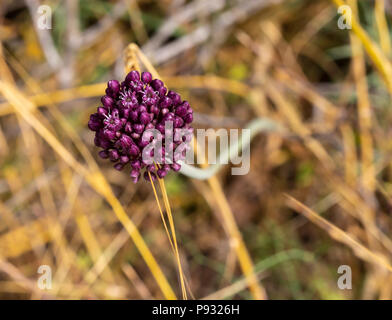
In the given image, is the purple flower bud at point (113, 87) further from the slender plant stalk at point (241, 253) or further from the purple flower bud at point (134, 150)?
the slender plant stalk at point (241, 253)

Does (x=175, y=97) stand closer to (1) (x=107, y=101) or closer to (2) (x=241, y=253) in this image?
(1) (x=107, y=101)

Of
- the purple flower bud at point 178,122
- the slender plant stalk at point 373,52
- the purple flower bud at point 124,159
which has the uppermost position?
the slender plant stalk at point 373,52

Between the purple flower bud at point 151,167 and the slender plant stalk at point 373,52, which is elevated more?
the slender plant stalk at point 373,52

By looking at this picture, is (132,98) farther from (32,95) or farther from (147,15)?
(147,15)

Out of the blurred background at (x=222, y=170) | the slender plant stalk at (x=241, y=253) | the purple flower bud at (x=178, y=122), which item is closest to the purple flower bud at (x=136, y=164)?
the purple flower bud at (x=178, y=122)

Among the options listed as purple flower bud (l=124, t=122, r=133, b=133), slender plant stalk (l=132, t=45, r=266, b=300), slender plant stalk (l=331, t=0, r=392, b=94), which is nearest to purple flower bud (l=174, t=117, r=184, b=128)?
purple flower bud (l=124, t=122, r=133, b=133)
